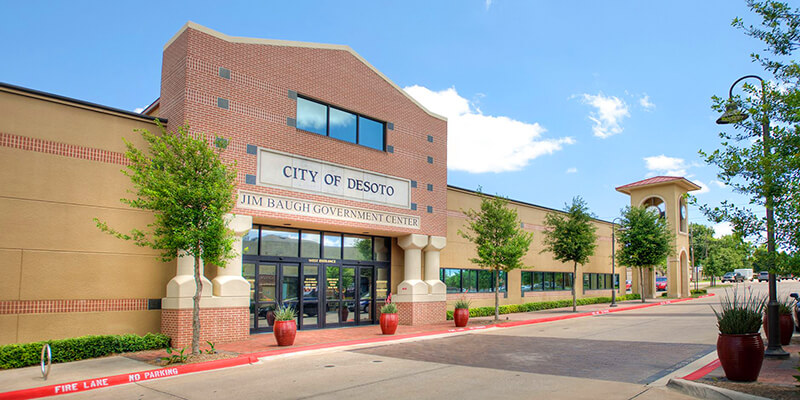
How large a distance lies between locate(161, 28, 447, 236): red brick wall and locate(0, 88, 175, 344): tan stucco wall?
2.03m

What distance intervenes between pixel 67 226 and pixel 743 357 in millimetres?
15645

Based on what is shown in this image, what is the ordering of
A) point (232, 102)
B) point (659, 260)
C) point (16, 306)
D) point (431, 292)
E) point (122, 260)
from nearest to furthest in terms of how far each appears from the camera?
point (16, 306) < point (122, 260) < point (232, 102) < point (431, 292) < point (659, 260)

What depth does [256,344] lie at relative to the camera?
1549 centimetres

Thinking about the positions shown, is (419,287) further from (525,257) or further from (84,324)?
(84,324)

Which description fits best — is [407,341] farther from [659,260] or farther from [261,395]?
[659,260]

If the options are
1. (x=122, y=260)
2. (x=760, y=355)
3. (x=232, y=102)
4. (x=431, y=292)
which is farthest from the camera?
(x=431, y=292)

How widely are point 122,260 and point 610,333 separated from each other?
1589cm

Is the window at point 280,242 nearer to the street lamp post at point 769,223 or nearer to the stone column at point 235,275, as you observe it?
the stone column at point 235,275

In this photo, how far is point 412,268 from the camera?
2281 centimetres

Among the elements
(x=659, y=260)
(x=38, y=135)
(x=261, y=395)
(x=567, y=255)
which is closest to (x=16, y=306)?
(x=38, y=135)

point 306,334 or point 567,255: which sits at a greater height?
point 567,255

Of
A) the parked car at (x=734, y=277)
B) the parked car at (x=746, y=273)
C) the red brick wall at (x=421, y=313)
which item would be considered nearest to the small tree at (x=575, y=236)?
the red brick wall at (x=421, y=313)

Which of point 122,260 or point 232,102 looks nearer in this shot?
point 122,260

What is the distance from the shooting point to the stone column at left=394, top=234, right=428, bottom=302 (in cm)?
2238
